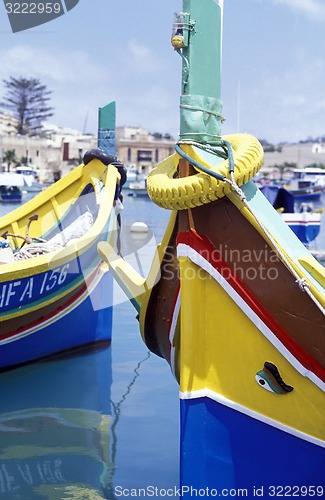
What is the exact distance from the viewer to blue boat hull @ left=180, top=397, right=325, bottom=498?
3059 millimetres

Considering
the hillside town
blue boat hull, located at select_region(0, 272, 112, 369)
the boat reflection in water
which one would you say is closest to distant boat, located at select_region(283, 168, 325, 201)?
blue boat hull, located at select_region(0, 272, 112, 369)

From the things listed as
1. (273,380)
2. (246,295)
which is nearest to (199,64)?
(246,295)

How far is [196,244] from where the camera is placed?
3086 mm

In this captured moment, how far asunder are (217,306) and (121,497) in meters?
1.77

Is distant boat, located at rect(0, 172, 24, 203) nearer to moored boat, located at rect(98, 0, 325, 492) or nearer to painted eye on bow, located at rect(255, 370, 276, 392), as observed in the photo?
moored boat, located at rect(98, 0, 325, 492)

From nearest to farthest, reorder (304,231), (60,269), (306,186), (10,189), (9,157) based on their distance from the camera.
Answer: (60,269), (304,231), (10,189), (306,186), (9,157)

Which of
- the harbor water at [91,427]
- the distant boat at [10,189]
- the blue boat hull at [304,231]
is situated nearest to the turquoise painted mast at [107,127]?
the harbor water at [91,427]

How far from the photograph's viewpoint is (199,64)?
121 inches

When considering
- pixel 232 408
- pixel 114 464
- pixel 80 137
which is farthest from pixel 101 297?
pixel 80 137

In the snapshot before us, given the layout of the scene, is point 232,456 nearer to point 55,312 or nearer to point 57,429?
point 57,429

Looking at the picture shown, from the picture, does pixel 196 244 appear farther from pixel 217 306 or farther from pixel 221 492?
pixel 221 492

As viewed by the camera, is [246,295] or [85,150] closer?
[246,295]

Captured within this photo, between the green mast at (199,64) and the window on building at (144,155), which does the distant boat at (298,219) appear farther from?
the window on building at (144,155)

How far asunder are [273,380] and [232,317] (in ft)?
1.07
